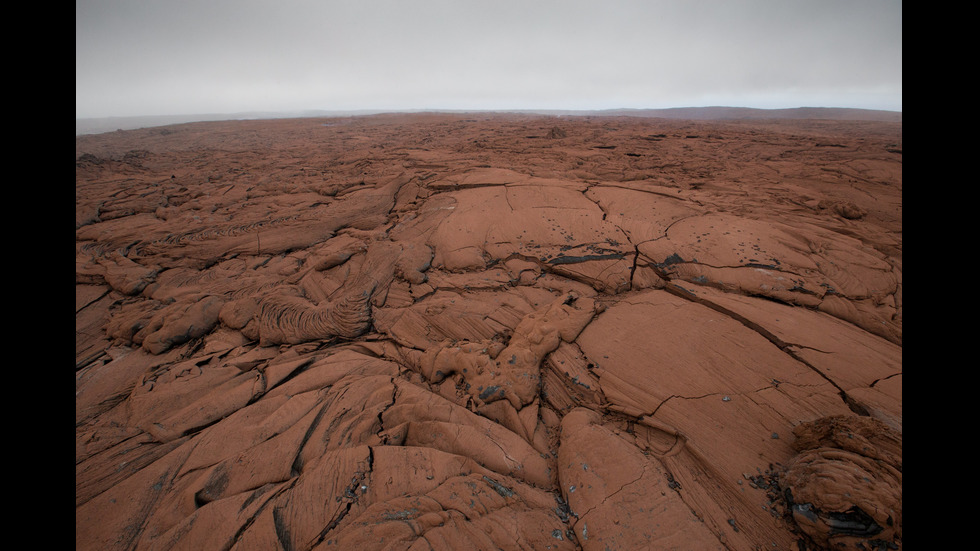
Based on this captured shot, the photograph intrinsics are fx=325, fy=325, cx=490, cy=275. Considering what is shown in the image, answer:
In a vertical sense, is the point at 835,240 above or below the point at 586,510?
above

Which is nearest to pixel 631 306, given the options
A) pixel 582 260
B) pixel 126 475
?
pixel 582 260

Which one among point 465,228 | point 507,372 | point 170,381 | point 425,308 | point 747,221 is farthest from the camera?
point 465,228

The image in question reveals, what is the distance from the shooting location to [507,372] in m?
2.38

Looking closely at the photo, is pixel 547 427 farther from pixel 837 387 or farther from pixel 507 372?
pixel 837 387

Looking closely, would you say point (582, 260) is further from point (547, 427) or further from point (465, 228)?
point (547, 427)

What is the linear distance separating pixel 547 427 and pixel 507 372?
452 mm

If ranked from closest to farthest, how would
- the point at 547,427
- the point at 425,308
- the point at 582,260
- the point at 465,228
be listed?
the point at 547,427
the point at 425,308
the point at 582,260
the point at 465,228

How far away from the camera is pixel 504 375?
2.37 metres

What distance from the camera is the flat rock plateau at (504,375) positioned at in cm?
155

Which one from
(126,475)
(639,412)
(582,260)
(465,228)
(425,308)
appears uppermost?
(465,228)

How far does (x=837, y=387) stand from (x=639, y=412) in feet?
3.98

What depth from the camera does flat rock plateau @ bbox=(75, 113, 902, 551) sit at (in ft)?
5.10

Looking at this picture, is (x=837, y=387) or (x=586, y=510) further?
(x=837, y=387)

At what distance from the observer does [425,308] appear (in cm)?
318
